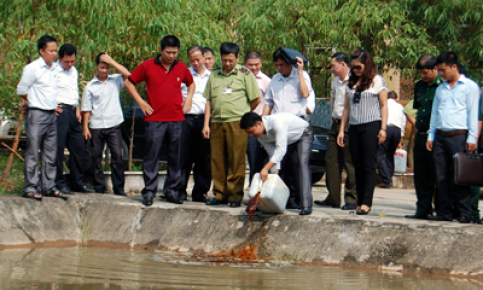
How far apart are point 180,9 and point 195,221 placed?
3.77 metres

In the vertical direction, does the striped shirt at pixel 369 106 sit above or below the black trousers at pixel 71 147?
above

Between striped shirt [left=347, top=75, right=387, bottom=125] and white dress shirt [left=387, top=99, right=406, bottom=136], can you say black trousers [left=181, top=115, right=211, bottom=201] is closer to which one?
striped shirt [left=347, top=75, right=387, bottom=125]

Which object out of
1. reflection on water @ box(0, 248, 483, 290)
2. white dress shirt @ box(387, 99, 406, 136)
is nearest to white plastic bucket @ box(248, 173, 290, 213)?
reflection on water @ box(0, 248, 483, 290)

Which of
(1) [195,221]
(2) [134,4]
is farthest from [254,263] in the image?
(2) [134,4]

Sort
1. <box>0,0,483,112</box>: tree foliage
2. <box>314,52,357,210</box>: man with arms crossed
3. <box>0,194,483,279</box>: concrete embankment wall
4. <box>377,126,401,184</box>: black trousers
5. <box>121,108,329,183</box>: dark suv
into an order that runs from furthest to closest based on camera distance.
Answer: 1. <box>121,108,329,183</box>: dark suv
2. <box>377,126,401,184</box>: black trousers
3. <box>0,0,483,112</box>: tree foliage
4. <box>314,52,357,210</box>: man with arms crossed
5. <box>0,194,483,279</box>: concrete embankment wall

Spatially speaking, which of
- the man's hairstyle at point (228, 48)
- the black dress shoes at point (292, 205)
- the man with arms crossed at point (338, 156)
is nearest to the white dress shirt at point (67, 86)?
the man's hairstyle at point (228, 48)

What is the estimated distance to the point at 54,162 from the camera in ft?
22.8

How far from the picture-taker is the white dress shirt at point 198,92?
7.34 meters

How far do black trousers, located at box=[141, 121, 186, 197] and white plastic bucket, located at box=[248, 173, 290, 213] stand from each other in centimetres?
130

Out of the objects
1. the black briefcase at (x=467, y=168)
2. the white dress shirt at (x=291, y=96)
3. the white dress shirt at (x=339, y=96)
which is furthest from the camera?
the white dress shirt at (x=339, y=96)

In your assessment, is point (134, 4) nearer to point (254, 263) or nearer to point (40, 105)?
point (40, 105)

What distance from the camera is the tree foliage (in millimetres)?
7848

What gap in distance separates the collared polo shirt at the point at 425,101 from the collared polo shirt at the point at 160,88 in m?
2.66

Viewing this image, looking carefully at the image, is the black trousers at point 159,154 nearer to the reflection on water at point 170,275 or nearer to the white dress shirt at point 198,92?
the white dress shirt at point 198,92
